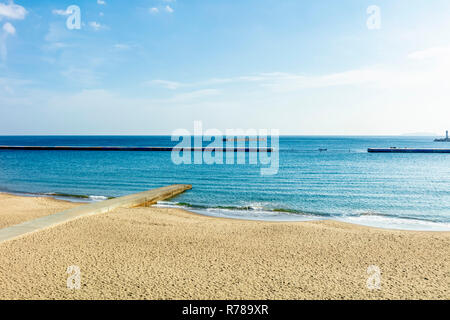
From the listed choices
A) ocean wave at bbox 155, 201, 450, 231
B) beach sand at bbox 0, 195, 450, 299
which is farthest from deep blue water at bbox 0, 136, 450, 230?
beach sand at bbox 0, 195, 450, 299

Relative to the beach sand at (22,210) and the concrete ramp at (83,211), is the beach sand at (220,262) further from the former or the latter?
the beach sand at (22,210)

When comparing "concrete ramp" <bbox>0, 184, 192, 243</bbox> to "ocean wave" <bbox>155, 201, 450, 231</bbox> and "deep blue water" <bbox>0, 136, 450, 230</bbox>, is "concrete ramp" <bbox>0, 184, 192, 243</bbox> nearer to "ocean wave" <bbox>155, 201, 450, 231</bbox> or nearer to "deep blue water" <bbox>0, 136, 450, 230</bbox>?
"deep blue water" <bbox>0, 136, 450, 230</bbox>

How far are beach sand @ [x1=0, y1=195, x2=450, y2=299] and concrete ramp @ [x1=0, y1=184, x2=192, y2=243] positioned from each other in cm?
44

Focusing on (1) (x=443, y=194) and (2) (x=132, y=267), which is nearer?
(2) (x=132, y=267)

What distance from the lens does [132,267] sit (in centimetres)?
718

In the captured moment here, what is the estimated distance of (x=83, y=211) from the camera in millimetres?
12727

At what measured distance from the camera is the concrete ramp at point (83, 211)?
9664 mm

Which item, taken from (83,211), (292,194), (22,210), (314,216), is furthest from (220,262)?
(292,194)

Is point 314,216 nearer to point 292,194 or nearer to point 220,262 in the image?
point 292,194

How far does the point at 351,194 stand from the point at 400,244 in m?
11.2

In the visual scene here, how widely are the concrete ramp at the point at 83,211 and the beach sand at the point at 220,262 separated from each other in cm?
44

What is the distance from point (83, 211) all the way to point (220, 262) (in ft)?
24.1
